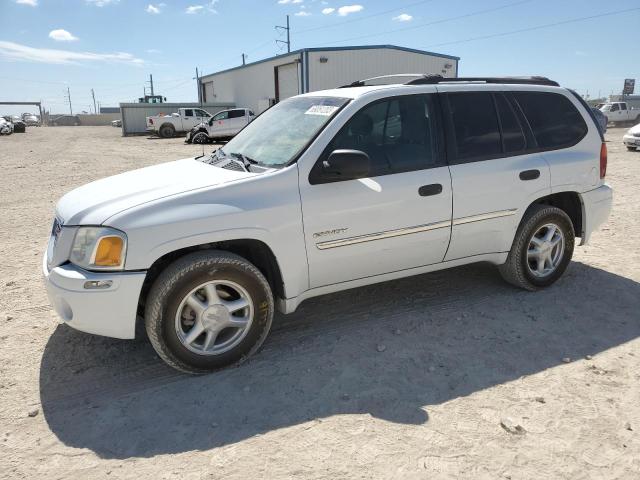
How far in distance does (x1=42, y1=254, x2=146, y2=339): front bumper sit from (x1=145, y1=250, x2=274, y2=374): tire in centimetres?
13

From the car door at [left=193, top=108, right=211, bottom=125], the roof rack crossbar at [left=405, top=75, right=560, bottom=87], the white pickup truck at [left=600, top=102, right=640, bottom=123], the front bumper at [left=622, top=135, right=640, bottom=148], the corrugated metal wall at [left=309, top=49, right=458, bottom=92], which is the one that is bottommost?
the front bumper at [left=622, top=135, right=640, bottom=148]

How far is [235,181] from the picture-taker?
319 centimetres

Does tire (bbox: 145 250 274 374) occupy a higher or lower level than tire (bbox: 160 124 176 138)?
lower

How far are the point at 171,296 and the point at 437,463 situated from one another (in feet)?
5.82

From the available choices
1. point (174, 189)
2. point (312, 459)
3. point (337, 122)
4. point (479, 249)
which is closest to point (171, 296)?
point (174, 189)

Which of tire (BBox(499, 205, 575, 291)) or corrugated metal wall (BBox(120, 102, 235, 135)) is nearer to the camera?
tire (BBox(499, 205, 575, 291))

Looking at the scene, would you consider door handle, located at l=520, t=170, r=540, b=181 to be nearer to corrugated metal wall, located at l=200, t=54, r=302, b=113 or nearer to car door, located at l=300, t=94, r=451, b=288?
car door, located at l=300, t=94, r=451, b=288

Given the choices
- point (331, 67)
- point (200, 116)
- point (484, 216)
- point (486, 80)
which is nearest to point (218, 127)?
point (331, 67)

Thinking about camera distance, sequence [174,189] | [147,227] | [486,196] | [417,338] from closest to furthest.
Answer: [147,227] → [174,189] → [417,338] → [486,196]

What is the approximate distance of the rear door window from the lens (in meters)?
3.90

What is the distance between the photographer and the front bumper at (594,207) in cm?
454

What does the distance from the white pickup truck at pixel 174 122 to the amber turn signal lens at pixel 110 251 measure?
1189 inches

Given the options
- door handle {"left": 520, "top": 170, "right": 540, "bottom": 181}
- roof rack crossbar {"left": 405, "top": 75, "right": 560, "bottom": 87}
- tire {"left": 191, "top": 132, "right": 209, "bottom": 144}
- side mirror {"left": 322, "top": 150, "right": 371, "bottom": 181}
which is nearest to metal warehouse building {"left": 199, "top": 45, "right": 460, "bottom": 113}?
tire {"left": 191, "top": 132, "right": 209, "bottom": 144}

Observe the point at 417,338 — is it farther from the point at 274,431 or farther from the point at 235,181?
the point at 235,181
